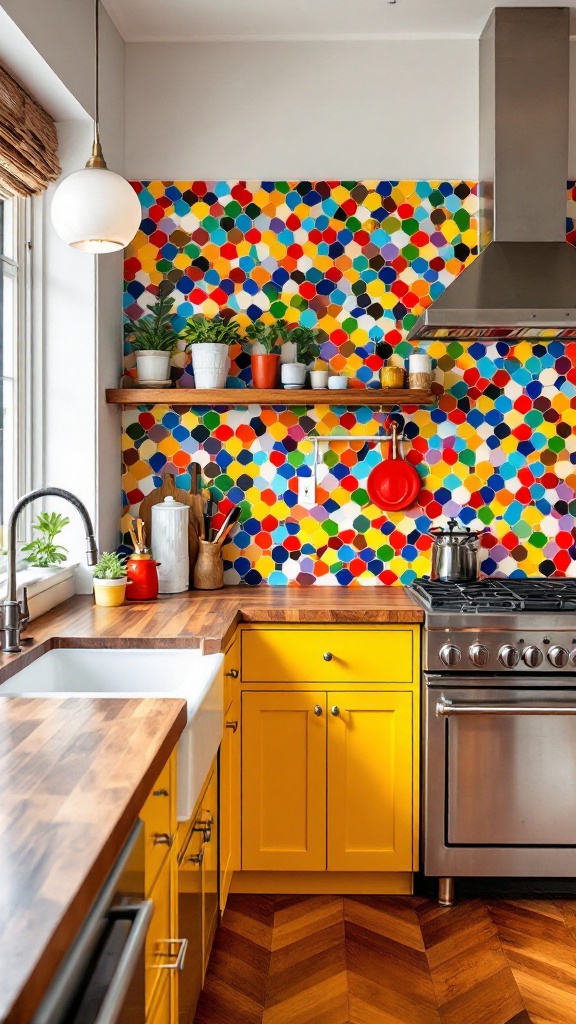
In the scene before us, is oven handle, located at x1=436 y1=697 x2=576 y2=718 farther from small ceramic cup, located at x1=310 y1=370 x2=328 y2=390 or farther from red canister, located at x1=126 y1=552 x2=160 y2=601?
small ceramic cup, located at x1=310 y1=370 x2=328 y2=390

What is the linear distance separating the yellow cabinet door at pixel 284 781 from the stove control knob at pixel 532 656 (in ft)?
2.07

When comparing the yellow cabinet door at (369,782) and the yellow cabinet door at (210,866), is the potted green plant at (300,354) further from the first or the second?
the yellow cabinet door at (210,866)

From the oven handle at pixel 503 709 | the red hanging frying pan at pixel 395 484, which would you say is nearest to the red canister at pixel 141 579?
the red hanging frying pan at pixel 395 484

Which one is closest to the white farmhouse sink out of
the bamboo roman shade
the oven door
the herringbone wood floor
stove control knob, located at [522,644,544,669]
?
the herringbone wood floor

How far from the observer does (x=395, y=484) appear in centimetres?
324

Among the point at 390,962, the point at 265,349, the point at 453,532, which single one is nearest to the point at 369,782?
the point at 390,962

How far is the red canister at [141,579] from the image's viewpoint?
286cm

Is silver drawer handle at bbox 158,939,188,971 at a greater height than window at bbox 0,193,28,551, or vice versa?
window at bbox 0,193,28,551

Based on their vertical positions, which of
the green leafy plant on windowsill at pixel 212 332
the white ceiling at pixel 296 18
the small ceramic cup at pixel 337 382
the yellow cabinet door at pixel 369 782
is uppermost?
the white ceiling at pixel 296 18

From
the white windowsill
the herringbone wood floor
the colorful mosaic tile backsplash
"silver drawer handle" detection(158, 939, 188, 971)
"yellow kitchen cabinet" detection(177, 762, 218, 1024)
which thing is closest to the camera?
"silver drawer handle" detection(158, 939, 188, 971)

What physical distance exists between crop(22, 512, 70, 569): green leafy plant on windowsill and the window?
4.5 inches

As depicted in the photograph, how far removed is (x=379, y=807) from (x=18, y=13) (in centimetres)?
243

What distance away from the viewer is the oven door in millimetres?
2637

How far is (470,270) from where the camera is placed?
295cm
